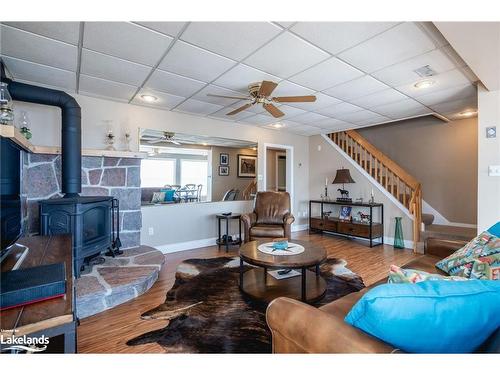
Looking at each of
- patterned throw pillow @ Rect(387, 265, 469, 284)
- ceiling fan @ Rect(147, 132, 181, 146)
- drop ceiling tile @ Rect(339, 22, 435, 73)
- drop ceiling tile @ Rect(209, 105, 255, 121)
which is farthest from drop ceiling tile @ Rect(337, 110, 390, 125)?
patterned throw pillow @ Rect(387, 265, 469, 284)

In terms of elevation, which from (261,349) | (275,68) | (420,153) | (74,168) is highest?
(275,68)

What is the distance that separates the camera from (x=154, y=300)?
7.92 feet

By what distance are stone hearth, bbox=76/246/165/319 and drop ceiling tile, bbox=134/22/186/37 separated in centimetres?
226

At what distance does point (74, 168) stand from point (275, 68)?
2.51m

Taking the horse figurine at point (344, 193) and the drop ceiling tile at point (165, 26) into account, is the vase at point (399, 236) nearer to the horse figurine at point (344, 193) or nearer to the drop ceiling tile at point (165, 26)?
the horse figurine at point (344, 193)

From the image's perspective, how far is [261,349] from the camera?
5.53 ft

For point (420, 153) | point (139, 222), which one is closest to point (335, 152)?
point (420, 153)

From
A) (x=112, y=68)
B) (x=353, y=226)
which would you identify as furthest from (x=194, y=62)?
(x=353, y=226)

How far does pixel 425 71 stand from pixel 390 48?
0.72 metres

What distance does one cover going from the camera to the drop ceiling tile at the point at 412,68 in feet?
7.45

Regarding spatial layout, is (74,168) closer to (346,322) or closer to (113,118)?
(113,118)

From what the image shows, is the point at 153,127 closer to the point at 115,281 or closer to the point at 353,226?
the point at 115,281

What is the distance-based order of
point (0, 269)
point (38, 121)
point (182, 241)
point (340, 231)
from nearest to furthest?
point (0, 269), point (38, 121), point (182, 241), point (340, 231)

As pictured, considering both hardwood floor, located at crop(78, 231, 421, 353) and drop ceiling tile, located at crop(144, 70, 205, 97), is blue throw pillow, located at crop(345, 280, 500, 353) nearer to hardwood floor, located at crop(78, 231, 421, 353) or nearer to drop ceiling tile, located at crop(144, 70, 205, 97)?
hardwood floor, located at crop(78, 231, 421, 353)
